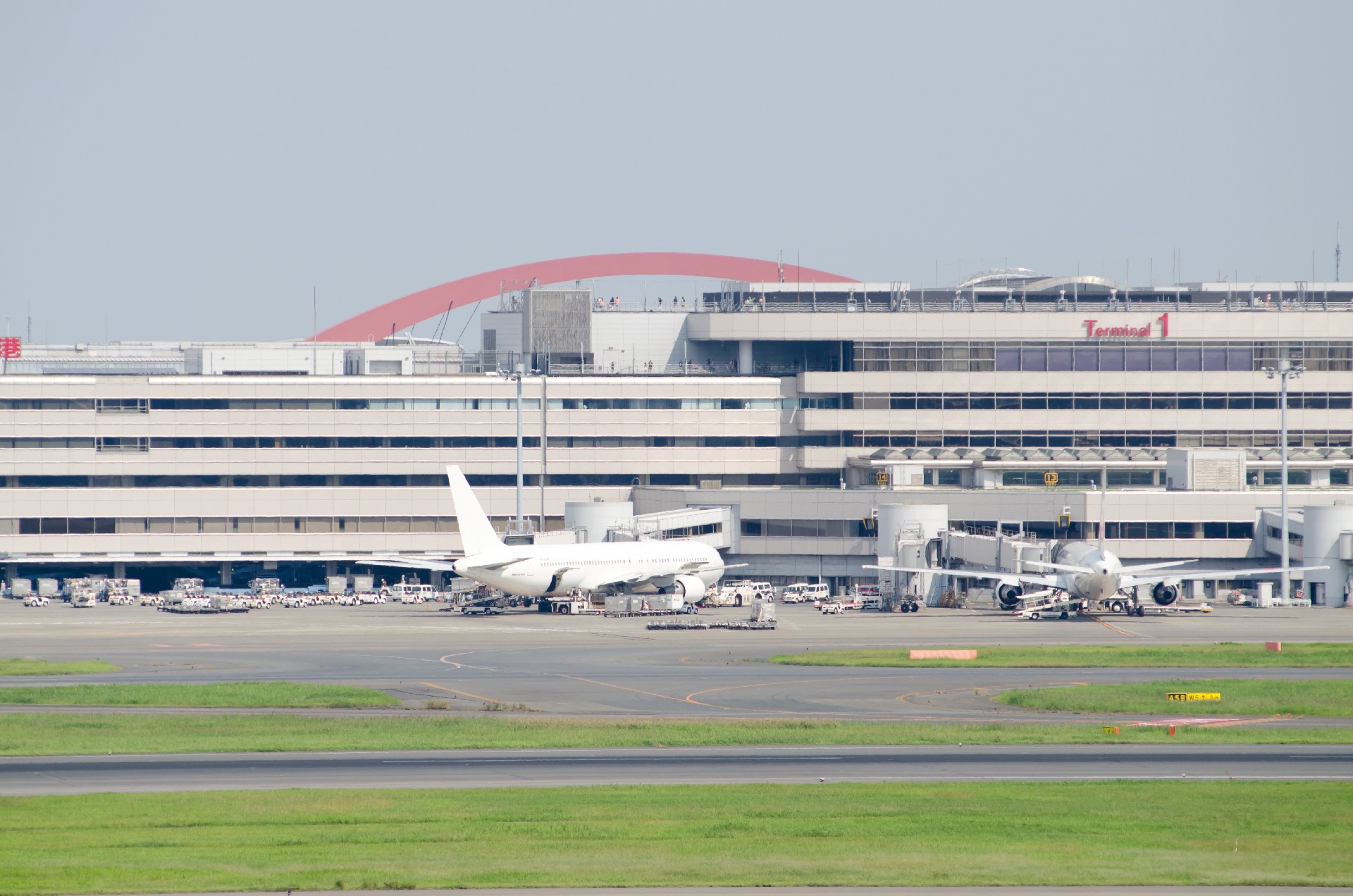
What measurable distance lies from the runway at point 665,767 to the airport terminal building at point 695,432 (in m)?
78.3

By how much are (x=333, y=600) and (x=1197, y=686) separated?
76.1m

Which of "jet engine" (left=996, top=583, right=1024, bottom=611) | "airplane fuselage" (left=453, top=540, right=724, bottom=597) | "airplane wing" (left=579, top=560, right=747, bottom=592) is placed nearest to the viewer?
"airplane fuselage" (left=453, top=540, right=724, bottom=597)

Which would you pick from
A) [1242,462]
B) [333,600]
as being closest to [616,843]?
[333,600]

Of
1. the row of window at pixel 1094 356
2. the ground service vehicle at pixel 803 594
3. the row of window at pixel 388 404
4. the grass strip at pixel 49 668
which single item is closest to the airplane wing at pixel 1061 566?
the ground service vehicle at pixel 803 594

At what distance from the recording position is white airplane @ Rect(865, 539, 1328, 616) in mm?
100562

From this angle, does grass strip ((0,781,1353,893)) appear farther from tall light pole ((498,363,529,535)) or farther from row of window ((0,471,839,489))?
row of window ((0,471,839,489))

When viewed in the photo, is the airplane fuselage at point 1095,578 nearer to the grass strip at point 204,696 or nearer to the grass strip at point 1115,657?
the grass strip at point 1115,657

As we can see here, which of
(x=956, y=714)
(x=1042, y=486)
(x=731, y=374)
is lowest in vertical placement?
(x=956, y=714)

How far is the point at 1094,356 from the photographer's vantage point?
14550 centimetres

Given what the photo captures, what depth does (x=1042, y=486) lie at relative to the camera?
129125 mm

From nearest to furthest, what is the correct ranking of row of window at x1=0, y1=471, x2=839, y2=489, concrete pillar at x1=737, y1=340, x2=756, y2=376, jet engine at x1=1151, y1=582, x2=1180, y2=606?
jet engine at x1=1151, y1=582, x2=1180, y2=606 → row of window at x1=0, y1=471, x2=839, y2=489 → concrete pillar at x1=737, y1=340, x2=756, y2=376

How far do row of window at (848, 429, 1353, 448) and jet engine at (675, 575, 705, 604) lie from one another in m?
39.2

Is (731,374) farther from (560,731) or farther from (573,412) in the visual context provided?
(560,731)

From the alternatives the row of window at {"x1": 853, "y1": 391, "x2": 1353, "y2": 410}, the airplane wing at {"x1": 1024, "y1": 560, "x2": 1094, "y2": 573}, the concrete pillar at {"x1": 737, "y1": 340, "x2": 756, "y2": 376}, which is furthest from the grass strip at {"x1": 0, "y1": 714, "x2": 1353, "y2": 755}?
the concrete pillar at {"x1": 737, "y1": 340, "x2": 756, "y2": 376}
